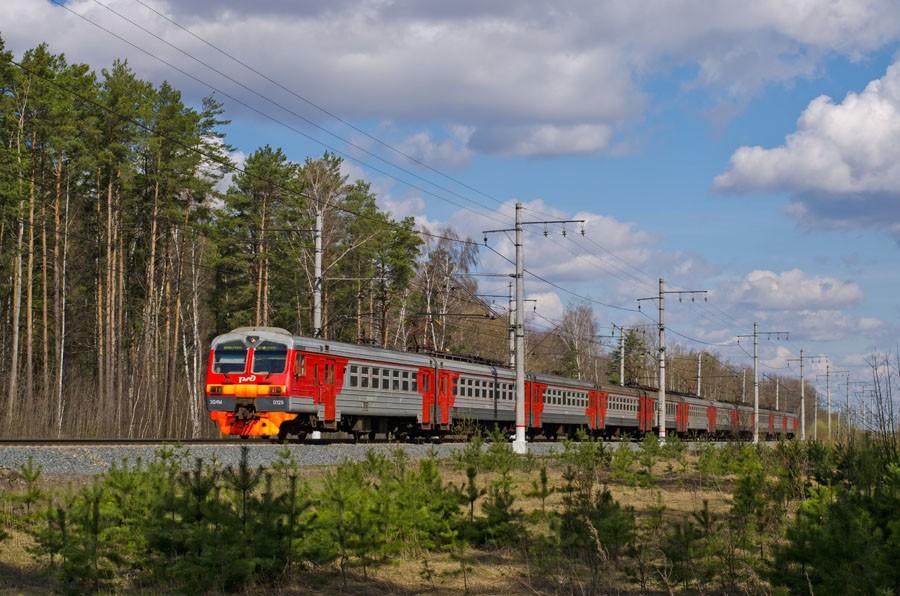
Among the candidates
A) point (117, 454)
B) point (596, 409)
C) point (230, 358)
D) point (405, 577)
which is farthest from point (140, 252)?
point (405, 577)

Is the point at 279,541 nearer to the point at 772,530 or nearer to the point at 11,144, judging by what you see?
the point at 772,530

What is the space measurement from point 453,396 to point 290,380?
30.7 feet

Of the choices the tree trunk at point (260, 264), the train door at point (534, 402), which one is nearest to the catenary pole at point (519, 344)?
the train door at point (534, 402)

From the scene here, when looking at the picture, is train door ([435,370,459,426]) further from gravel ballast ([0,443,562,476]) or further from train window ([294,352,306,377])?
gravel ballast ([0,443,562,476])

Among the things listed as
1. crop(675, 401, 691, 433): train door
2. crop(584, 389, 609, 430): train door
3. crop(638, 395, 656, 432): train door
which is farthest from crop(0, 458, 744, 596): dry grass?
crop(675, 401, 691, 433): train door

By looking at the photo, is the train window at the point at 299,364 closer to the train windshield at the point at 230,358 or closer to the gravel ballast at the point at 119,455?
the train windshield at the point at 230,358

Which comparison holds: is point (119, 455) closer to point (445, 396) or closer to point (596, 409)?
point (445, 396)

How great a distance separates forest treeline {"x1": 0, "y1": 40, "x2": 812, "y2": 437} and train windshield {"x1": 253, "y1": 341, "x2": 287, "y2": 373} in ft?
30.4

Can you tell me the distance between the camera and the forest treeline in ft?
141

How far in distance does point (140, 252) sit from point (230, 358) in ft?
103

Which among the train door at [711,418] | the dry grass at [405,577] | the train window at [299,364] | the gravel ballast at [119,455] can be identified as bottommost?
the dry grass at [405,577]

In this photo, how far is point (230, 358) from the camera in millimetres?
26266

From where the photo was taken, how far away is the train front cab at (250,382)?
988 inches

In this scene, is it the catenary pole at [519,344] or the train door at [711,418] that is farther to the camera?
the train door at [711,418]
